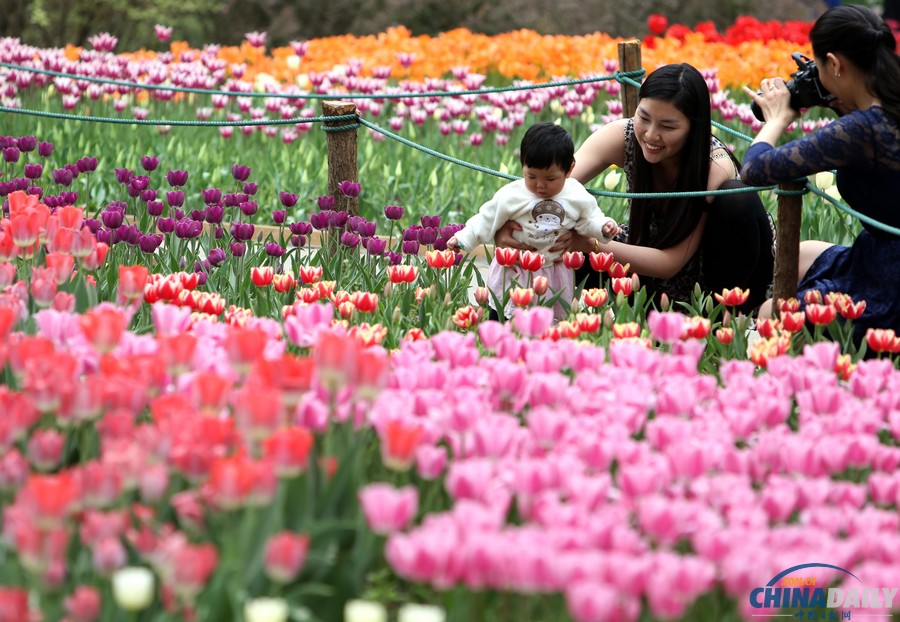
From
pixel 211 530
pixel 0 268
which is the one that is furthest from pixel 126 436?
pixel 0 268

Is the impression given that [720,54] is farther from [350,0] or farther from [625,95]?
[350,0]

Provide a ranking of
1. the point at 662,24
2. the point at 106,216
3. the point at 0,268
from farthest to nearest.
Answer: the point at 662,24
the point at 106,216
the point at 0,268

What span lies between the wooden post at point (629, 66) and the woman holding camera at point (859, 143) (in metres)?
1.37

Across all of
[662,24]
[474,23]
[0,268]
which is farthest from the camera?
[474,23]

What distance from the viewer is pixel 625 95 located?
5.49 m

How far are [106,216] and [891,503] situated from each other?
280 cm

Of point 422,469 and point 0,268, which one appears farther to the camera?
point 0,268

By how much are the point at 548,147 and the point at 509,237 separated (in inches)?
14.8

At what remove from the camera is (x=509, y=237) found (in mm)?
4164

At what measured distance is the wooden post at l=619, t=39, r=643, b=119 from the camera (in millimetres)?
5484

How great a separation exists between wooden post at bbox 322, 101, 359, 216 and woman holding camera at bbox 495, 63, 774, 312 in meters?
0.97

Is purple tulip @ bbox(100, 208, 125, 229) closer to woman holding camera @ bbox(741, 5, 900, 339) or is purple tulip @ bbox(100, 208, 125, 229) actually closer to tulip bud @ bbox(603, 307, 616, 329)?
tulip bud @ bbox(603, 307, 616, 329)

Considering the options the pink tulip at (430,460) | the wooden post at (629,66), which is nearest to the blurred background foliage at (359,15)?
the wooden post at (629,66)

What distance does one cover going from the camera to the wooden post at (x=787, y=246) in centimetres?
392
